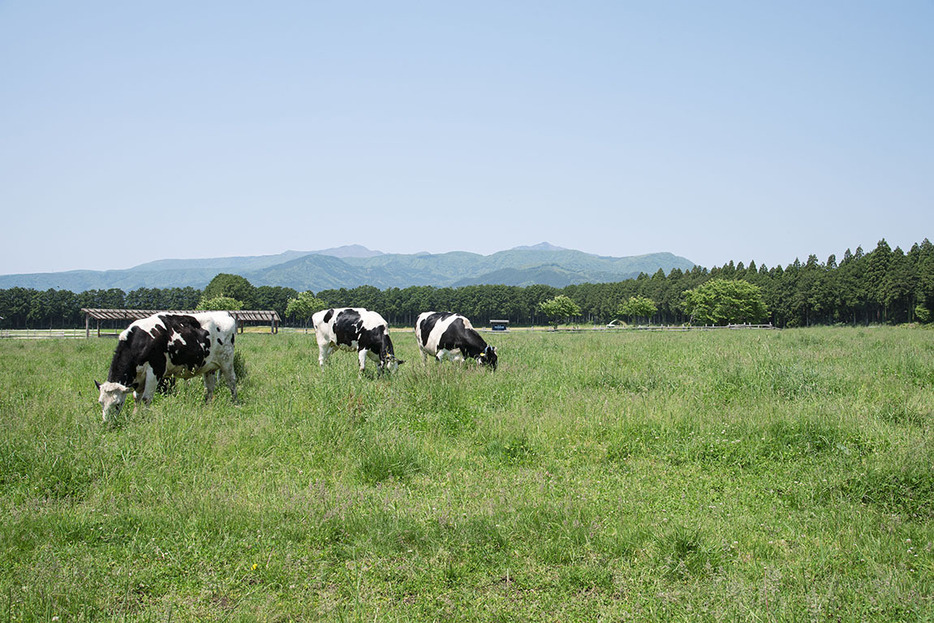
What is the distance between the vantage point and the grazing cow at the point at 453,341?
51.7 feet

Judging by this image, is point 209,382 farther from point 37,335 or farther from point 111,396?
point 37,335

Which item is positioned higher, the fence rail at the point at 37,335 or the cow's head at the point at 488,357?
the cow's head at the point at 488,357

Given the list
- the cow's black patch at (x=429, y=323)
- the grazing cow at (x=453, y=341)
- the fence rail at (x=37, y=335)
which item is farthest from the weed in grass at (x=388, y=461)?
the fence rail at (x=37, y=335)

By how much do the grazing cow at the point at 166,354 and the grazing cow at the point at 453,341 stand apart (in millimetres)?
6018

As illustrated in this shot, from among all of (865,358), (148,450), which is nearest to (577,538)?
(148,450)

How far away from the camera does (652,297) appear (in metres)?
121

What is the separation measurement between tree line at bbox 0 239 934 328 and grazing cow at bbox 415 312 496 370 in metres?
85.8

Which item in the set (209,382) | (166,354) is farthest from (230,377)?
(166,354)

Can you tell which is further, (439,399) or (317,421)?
(439,399)

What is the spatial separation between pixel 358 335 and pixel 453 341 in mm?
2788

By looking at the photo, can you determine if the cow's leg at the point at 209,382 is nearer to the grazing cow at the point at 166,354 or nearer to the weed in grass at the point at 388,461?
the grazing cow at the point at 166,354

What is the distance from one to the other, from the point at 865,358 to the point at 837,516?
38.3ft

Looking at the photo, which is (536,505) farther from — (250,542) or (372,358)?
(372,358)

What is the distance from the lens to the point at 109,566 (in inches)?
180
